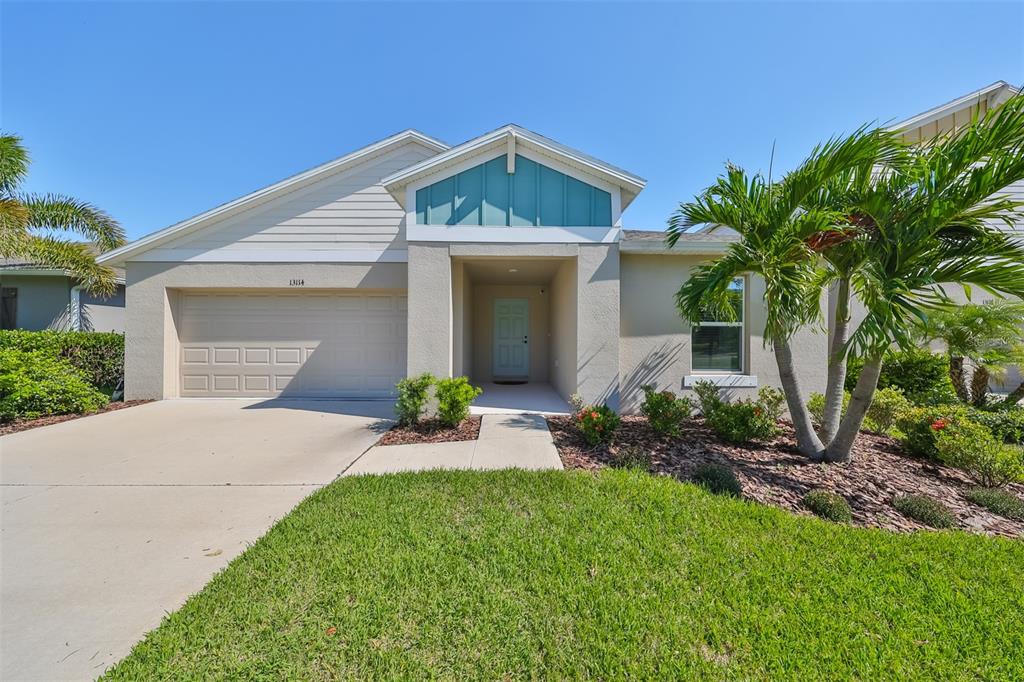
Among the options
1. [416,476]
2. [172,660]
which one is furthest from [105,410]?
[172,660]

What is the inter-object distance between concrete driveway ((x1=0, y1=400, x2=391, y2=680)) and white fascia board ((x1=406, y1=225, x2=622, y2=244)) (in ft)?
11.9

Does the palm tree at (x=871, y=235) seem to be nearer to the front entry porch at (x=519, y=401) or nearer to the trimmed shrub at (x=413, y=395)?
the front entry porch at (x=519, y=401)

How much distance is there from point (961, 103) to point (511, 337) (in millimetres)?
13151

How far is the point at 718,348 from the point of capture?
7453 millimetres

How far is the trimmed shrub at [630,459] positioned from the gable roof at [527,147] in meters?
4.66

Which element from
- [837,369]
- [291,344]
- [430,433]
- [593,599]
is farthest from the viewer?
[291,344]

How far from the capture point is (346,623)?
2123 mm

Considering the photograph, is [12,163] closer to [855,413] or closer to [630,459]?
[630,459]

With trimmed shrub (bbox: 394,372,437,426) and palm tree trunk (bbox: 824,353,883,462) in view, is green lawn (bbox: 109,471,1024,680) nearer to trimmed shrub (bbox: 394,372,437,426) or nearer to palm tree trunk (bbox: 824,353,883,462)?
palm tree trunk (bbox: 824,353,883,462)

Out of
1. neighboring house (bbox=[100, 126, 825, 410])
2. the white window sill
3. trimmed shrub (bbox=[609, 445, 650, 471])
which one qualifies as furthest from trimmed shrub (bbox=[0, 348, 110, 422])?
the white window sill

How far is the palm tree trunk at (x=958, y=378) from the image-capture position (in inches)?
292

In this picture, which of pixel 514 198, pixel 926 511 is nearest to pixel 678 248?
pixel 514 198

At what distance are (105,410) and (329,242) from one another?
18.4 ft

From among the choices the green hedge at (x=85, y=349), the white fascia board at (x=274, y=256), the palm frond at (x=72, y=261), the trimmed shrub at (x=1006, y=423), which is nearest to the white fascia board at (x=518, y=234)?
the white fascia board at (x=274, y=256)
